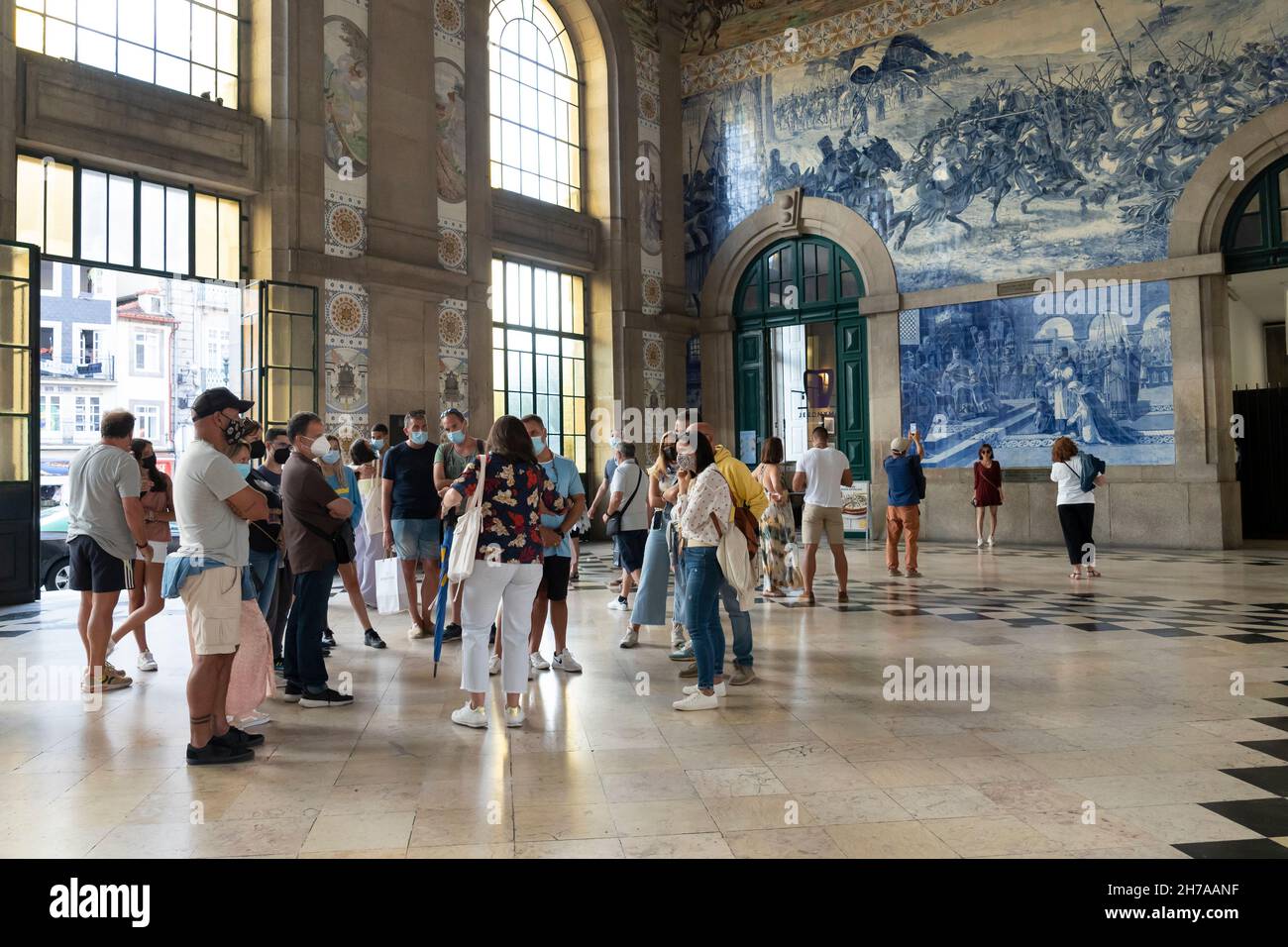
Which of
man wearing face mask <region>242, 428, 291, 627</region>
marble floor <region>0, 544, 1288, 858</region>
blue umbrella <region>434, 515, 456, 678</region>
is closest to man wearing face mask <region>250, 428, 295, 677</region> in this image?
man wearing face mask <region>242, 428, 291, 627</region>

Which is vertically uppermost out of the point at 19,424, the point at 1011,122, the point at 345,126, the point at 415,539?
the point at 1011,122

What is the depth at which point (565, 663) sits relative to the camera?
6.73 meters

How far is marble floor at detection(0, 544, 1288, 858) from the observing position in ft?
11.9

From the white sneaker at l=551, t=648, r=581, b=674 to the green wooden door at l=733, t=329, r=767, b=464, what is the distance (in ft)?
43.4

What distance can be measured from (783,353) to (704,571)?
642 inches

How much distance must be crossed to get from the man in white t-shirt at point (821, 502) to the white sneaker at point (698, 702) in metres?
4.30

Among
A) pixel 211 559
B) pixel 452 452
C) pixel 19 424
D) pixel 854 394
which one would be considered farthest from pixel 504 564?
pixel 854 394

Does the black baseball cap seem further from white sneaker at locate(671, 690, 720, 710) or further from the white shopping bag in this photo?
the white shopping bag

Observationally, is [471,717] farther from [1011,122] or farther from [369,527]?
[1011,122]

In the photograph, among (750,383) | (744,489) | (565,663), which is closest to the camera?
(744,489)

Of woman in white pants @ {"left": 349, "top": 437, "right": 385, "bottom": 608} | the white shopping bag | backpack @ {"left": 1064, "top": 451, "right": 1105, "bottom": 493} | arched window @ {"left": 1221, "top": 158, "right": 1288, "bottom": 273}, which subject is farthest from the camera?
arched window @ {"left": 1221, "top": 158, "right": 1288, "bottom": 273}

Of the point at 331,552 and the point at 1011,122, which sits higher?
the point at 1011,122
